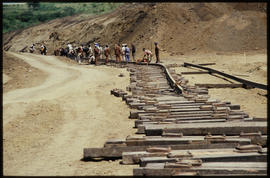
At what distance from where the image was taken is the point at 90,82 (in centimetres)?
1830

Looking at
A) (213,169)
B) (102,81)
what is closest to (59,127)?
(213,169)

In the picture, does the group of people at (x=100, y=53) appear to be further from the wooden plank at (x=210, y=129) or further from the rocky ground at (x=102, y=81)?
the wooden plank at (x=210, y=129)

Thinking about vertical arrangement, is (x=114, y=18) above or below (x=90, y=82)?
above

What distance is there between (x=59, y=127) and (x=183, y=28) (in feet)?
110

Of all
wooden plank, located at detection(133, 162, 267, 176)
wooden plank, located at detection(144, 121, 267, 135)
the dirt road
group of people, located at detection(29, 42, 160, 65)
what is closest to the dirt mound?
group of people, located at detection(29, 42, 160, 65)

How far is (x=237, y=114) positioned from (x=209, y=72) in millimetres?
12372

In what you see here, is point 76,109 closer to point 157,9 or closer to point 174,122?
point 174,122

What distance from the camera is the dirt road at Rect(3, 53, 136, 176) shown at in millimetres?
6941

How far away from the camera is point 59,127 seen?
32.8 ft

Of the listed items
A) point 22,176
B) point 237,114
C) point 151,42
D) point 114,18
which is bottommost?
point 22,176

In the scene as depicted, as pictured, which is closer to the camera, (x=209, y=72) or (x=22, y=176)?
(x=22, y=176)

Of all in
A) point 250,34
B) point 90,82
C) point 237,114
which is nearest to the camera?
point 237,114

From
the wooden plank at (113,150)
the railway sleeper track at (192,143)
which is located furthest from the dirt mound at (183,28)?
the wooden plank at (113,150)

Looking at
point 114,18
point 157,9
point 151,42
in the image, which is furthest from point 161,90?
point 114,18
